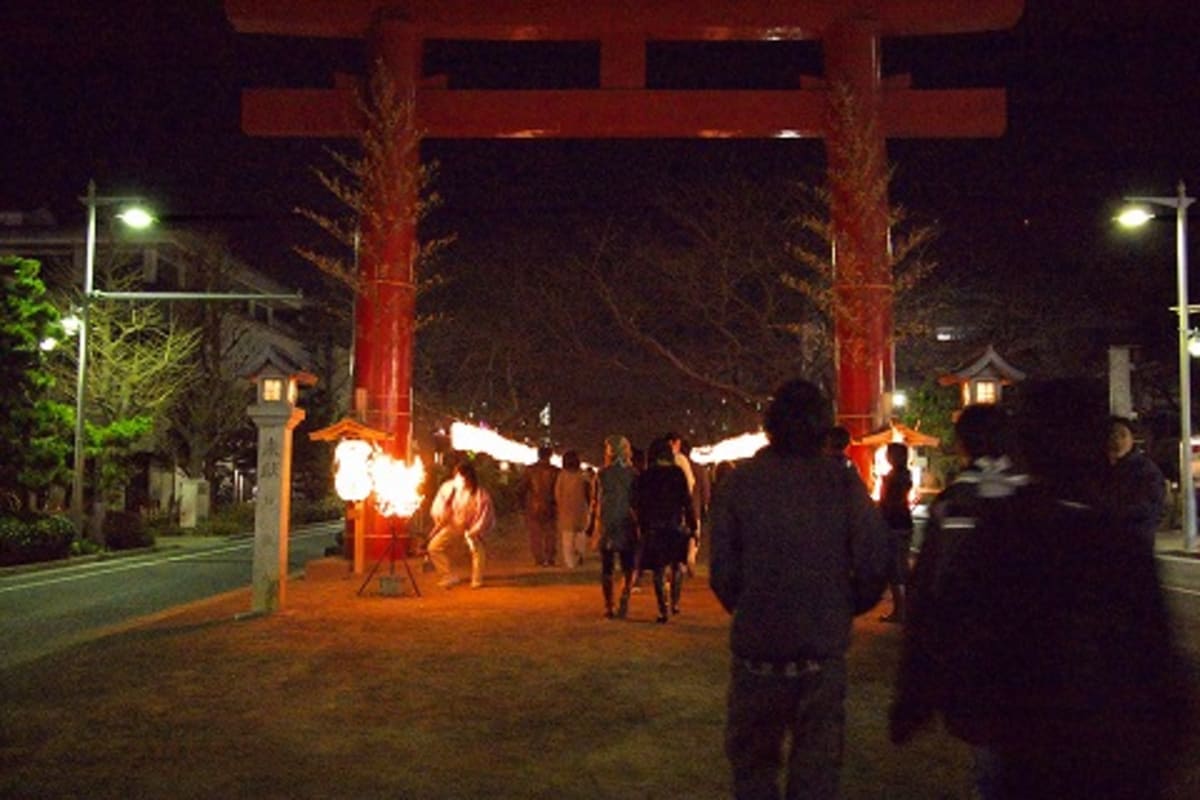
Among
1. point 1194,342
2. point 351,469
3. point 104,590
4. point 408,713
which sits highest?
point 1194,342

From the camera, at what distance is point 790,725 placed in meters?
3.94

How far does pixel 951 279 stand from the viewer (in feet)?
94.3

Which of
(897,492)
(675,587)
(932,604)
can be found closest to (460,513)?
(675,587)

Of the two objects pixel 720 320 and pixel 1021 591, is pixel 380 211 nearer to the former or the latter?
pixel 720 320

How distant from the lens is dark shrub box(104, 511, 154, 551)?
2889cm

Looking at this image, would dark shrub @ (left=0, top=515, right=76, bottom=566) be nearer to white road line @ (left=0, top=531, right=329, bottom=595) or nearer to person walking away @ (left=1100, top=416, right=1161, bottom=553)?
white road line @ (left=0, top=531, right=329, bottom=595)

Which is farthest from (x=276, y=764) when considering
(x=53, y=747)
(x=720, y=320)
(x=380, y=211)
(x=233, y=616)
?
(x=720, y=320)

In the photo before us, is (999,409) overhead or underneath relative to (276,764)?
overhead

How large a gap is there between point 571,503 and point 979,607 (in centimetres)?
1569

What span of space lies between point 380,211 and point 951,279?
16.9 metres

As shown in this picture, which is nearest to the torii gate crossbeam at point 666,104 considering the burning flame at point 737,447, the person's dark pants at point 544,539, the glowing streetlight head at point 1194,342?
the person's dark pants at point 544,539

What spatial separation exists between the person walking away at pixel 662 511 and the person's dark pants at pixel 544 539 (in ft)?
27.7

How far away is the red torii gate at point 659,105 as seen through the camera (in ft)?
54.8

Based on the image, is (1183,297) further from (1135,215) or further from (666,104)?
(666,104)
